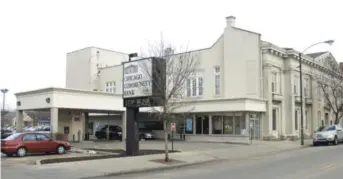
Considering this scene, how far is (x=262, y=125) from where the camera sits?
39.2 metres

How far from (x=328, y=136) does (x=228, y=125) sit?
897 centimetres

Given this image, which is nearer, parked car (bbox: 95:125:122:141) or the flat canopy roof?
the flat canopy roof

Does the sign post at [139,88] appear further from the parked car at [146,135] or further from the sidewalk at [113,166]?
→ the parked car at [146,135]

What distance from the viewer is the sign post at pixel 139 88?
862 inches

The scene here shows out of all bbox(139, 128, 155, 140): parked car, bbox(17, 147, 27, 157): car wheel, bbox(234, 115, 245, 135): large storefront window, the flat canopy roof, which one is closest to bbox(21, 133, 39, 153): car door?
bbox(17, 147, 27, 157): car wheel

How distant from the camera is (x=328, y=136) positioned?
111 feet

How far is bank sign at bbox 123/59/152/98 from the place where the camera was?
22219 mm

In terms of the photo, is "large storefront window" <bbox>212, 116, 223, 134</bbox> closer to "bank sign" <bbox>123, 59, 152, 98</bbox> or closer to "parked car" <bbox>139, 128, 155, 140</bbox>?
"parked car" <bbox>139, 128, 155, 140</bbox>

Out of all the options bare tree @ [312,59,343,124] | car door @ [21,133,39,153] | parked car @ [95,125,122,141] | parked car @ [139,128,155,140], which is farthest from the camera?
bare tree @ [312,59,343,124]

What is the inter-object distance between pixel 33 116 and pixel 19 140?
71647 mm

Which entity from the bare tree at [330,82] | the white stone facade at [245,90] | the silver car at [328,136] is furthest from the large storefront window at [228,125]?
the bare tree at [330,82]

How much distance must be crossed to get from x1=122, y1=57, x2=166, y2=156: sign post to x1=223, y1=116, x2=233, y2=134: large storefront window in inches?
669

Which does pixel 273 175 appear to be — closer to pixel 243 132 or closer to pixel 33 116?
pixel 243 132

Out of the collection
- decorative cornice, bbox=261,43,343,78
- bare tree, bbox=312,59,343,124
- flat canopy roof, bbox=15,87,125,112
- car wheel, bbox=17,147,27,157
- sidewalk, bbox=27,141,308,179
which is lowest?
sidewalk, bbox=27,141,308,179
